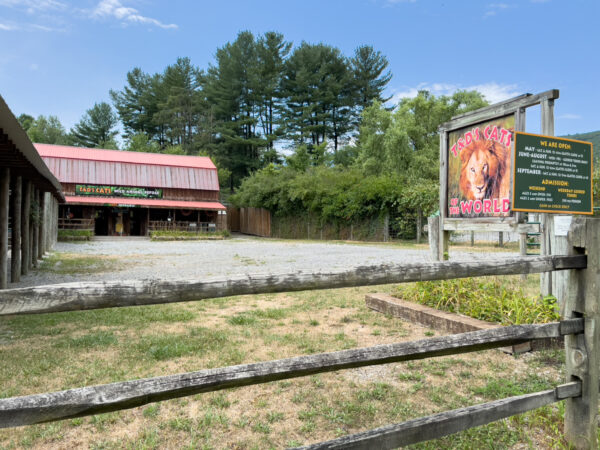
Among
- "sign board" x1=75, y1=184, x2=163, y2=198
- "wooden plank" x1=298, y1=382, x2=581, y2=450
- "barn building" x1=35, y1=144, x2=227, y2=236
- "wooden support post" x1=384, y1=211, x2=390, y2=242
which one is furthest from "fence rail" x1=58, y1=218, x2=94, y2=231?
"wooden plank" x1=298, y1=382, x2=581, y2=450

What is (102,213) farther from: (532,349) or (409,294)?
(532,349)

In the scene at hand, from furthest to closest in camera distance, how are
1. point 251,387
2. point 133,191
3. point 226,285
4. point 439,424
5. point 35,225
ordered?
point 133,191, point 35,225, point 251,387, point 439,424, point 226,285

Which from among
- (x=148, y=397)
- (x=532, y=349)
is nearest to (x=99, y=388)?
(x=148, y=397)

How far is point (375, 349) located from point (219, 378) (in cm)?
77

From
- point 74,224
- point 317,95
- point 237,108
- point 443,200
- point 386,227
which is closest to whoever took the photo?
point 443,200

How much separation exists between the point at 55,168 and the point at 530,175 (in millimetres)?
30026

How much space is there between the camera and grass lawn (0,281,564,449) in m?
2.65

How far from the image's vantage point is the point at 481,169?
5.62m

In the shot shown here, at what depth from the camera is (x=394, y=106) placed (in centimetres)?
4403

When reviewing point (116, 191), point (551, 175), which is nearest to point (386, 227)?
point (551, 175)

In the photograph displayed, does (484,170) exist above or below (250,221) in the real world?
above

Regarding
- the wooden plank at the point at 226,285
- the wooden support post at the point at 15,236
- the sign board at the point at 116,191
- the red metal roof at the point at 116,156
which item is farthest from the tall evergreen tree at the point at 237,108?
the wooden plank at the point at 226,285

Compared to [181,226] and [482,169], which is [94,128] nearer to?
[181,226]

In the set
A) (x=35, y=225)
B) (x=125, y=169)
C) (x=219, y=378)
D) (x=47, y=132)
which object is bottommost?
(x=219, y=378)
